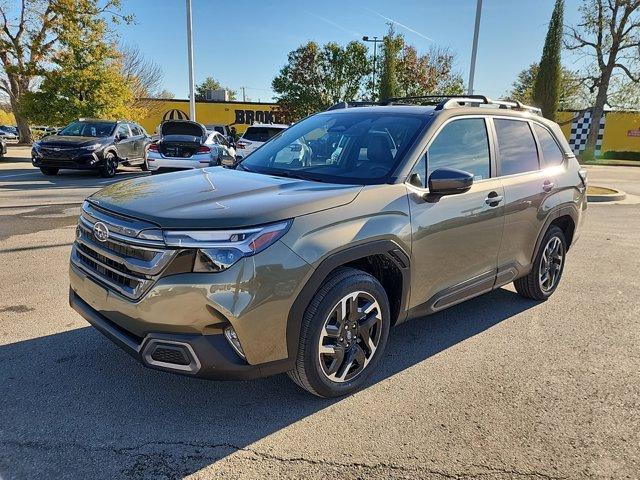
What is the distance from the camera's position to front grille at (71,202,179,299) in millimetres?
2482

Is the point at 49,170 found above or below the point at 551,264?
below

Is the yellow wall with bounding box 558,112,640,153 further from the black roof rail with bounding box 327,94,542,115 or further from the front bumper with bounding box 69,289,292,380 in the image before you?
the front bumper with bounding box 69,289,292,380

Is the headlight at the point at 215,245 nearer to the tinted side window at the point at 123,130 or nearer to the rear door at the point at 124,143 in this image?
the rear door at the point at 124,143

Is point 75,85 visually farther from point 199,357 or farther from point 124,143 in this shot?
point 199,357

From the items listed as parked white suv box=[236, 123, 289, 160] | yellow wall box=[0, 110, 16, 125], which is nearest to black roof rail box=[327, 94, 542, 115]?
parked white suv box=[236, 123, 289, 160]

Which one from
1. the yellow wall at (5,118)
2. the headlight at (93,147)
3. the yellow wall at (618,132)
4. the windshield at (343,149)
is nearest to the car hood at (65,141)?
the headlight at (93,147)

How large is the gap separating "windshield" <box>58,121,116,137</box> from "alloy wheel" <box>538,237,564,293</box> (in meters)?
13.3

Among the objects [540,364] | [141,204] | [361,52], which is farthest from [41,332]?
[361,52]

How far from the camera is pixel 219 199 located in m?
2.78

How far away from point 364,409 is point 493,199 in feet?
6.28

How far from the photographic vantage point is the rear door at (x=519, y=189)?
13.3ft

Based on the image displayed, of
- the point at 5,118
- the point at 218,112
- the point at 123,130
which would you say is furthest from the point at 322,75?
the point at 5,118

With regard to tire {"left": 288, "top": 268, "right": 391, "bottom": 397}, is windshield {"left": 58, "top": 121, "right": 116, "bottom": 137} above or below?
above

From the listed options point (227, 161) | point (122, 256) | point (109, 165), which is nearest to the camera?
point (122, 256)
